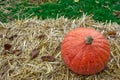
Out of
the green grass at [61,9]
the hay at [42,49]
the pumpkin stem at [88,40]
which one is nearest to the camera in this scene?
the pumpkin stem at [88,40]

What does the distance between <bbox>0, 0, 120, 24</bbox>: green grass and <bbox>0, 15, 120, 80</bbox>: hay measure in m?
1.80

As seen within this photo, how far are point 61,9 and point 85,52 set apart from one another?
3084mm

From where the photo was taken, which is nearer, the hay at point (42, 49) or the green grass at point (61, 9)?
the hay at point (42, 49)

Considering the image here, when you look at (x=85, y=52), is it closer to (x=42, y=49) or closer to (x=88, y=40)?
(x=88, y=40)

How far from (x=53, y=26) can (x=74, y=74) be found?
2.92 ft

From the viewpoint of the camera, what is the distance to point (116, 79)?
4.27m

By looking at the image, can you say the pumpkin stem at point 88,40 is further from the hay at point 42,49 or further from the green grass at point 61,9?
the green grass at point 61,9

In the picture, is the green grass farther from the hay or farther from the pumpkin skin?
the pumpkin skin

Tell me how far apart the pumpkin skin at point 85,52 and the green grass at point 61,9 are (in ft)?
8.51

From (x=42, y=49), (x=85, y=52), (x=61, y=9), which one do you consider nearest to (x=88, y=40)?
(x=85, y=52)

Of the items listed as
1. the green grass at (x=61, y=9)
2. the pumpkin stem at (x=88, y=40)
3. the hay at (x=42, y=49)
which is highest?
the pumpkin stem at (x=88, y=40)

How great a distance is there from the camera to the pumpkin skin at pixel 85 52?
4156 mm

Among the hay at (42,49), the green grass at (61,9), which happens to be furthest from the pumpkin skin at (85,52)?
the green grass at (61,9)

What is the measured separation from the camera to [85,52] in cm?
416
